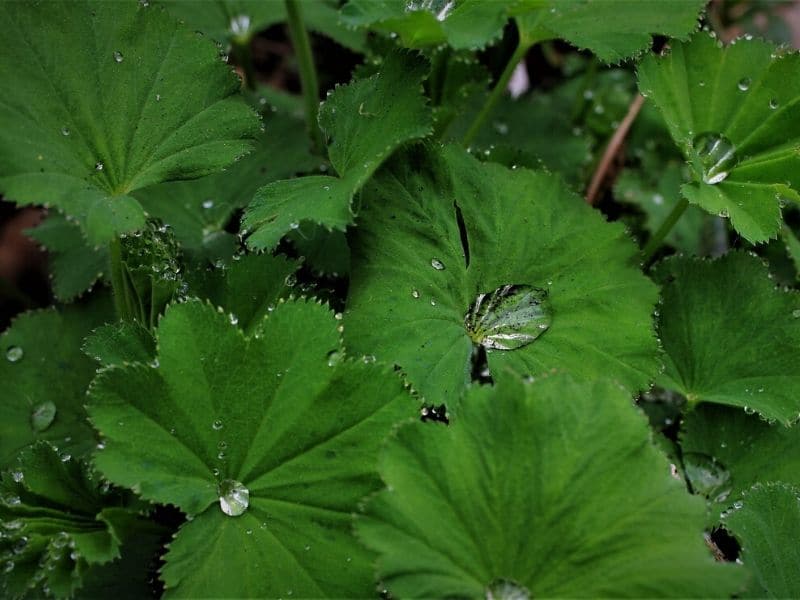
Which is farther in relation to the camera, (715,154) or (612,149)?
(612,149)

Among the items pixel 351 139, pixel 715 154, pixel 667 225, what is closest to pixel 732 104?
pixel 715 154

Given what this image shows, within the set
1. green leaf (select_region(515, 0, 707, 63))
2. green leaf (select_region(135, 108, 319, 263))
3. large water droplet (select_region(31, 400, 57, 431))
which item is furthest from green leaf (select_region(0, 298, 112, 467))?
green leaf (select_region(515, 0, 707, 63))

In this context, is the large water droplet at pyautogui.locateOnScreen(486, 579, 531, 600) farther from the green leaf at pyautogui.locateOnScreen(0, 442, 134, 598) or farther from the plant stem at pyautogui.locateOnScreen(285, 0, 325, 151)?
the plant stem at pyautogui.locateOnScreen(285, 0, 325, 151)

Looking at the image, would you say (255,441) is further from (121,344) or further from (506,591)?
(506,591)

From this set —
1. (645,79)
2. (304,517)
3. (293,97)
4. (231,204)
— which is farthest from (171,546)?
(293,97)

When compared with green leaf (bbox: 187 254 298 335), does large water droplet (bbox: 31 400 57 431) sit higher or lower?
lower

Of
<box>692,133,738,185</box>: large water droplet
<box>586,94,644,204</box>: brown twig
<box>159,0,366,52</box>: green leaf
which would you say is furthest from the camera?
<box>586,94,644,204</box>: brown twig
